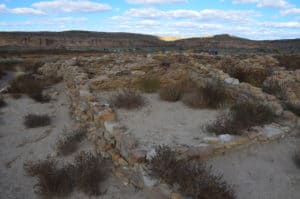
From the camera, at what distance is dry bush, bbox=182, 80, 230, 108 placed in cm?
606

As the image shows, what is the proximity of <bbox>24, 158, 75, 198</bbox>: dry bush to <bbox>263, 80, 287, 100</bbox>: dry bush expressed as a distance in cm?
488

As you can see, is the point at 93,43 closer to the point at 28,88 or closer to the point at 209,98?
the point at 28,88

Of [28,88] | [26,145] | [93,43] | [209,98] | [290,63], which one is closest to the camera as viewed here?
[26,145]

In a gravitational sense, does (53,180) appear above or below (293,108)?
below

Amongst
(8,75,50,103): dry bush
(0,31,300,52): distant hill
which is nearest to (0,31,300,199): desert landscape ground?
(8,75,50,103): dry bush

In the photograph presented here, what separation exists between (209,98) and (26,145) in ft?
12.7

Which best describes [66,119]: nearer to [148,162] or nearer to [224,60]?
[148,162]

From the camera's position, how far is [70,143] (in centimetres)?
487

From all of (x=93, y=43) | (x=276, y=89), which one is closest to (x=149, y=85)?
(x=276, y=89)

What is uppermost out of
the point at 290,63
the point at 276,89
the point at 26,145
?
the point at 290,63

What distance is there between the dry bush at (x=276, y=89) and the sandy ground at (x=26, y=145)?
449 cm

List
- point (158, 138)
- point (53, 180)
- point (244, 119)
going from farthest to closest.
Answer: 1. point (244, 119)
2. point (158, 138)
3. point (53, 180)

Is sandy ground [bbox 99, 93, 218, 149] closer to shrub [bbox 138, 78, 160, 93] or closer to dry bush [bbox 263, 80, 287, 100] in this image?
shrub [bbox 138, 78, 160, 93]

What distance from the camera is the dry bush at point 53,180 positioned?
3.61m
